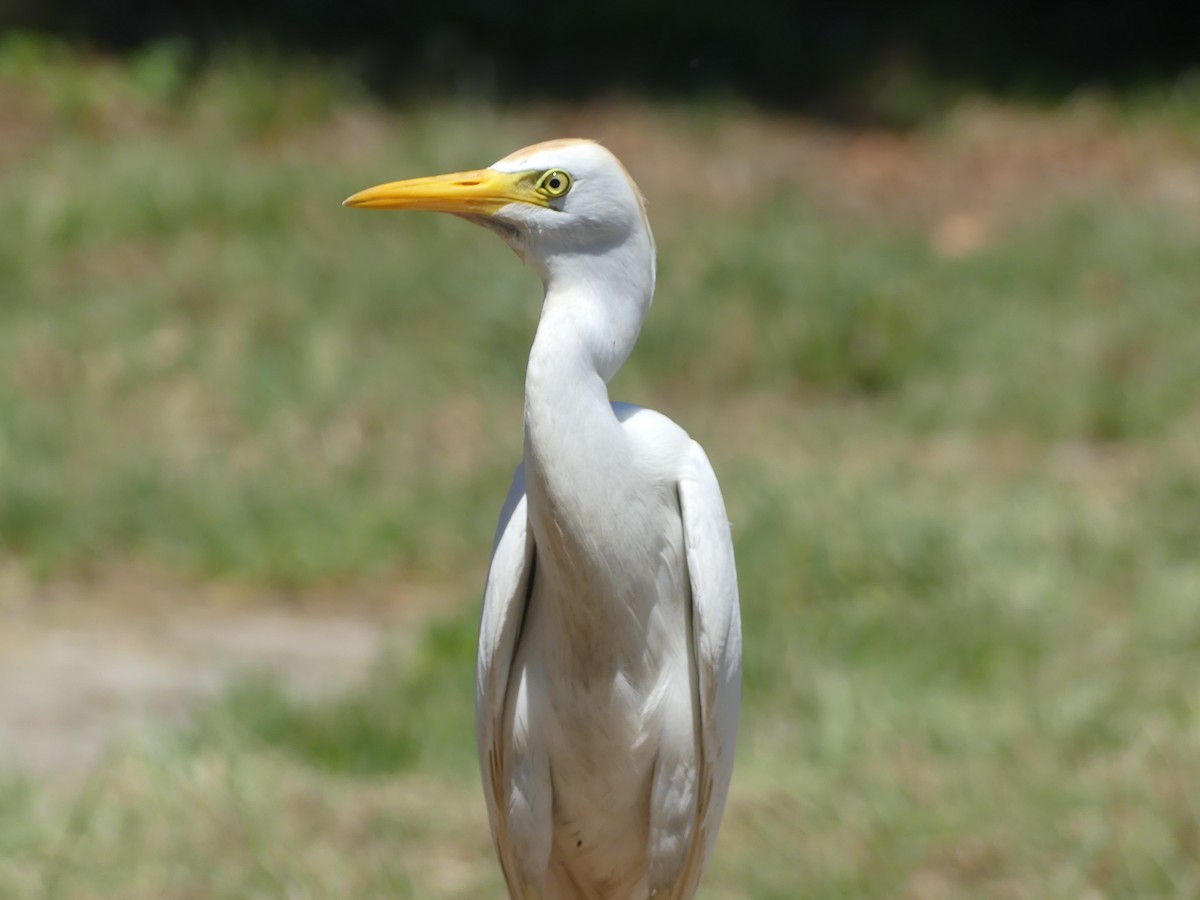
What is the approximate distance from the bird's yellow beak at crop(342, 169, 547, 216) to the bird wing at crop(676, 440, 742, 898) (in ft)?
1.57

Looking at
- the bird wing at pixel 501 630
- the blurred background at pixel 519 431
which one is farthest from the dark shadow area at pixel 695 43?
the bird wing at pixel 501 630

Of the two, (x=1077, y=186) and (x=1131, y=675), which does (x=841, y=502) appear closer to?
(x=1131, y=675)

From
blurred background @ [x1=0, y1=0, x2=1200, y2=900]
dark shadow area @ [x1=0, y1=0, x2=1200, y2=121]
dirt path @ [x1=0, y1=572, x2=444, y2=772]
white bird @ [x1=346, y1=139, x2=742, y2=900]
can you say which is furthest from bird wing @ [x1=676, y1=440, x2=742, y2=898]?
dark shadow area @ [x1=0, y1=0, x2=1200, y2=121]

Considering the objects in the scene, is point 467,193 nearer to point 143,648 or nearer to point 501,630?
point 501,630

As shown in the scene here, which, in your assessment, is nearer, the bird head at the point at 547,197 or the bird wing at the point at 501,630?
the bird head at the point at 547,197

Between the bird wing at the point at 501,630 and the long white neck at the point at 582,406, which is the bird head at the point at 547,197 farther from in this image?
the bird wing at the point at 501,630

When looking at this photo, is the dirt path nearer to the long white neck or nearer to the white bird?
the white bird

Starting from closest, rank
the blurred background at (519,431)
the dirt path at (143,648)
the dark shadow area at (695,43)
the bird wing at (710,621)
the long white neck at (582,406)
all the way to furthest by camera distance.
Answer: the long white neck at (582,406) < the bird wing at (710,621) < the blurred background at (519,431) < the dirt path at (143,648) < the dark shadow area at (695,43)

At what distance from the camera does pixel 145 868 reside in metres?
3.62

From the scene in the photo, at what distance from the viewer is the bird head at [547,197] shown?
2.22m

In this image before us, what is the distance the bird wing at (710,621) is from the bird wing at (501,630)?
0.26 m

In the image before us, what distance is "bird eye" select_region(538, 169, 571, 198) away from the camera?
7.31 ft

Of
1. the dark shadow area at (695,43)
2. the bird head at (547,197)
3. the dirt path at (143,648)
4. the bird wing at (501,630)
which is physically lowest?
the dirt path at (143,648)

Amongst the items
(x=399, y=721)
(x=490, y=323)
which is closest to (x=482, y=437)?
(x=490, y=323)
